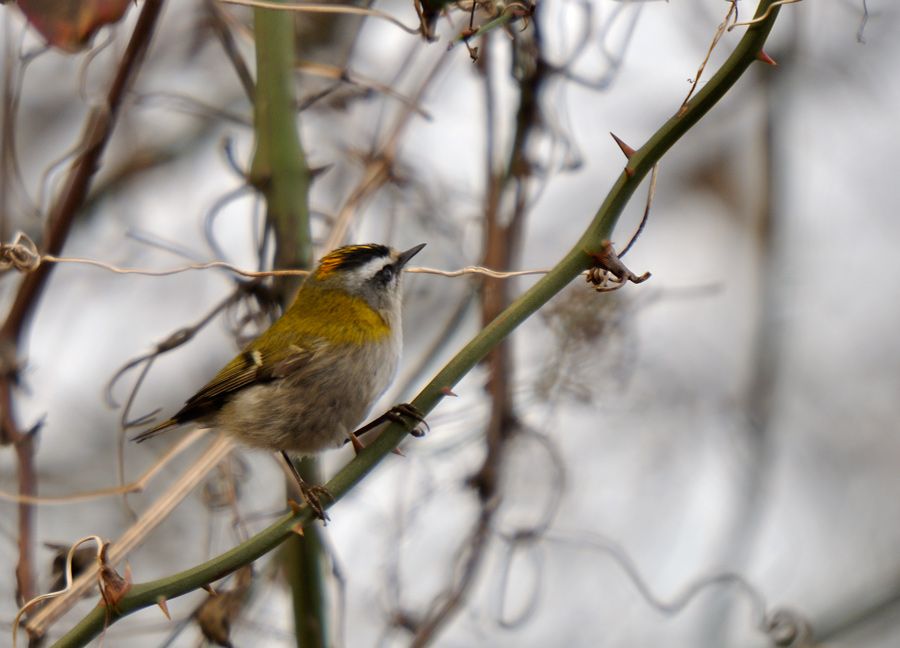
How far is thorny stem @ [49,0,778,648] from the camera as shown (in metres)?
1.24

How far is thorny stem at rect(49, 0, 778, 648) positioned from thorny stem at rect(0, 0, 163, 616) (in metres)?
1.00

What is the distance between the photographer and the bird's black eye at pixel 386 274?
2571 millimetres

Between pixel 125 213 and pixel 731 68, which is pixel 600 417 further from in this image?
pixel 731 68

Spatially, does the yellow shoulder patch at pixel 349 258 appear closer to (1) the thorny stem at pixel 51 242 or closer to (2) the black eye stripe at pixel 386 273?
(2) the black eye stripe at pixel 386 273

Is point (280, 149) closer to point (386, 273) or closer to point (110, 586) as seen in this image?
point (386, 273)

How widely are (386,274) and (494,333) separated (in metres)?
1.29

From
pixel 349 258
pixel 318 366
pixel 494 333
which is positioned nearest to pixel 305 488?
pixel 318 366

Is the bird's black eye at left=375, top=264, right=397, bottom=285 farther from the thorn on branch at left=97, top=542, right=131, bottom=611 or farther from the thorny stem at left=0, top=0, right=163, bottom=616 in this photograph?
the thorn on branch at left=97, top=542, right=131, bottom=611

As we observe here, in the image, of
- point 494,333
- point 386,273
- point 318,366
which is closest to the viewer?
point 494,333

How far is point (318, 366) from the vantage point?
238 centimetres

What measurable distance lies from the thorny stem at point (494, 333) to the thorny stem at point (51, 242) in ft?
3.29

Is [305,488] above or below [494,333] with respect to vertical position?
below

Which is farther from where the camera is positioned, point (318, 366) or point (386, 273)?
point (386, 273)

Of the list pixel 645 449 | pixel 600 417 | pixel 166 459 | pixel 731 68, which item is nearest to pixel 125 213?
pixel 166 459
